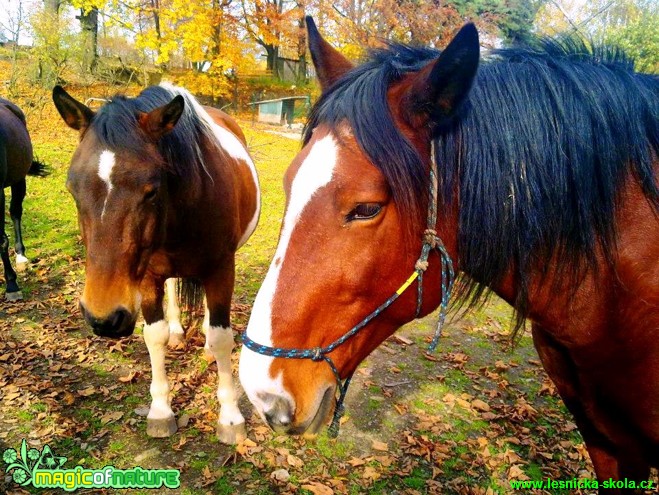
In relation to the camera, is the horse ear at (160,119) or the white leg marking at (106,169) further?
the horse ear at (160,119)

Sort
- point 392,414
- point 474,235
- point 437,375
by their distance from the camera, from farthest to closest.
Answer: point 437,375 < point 392,414 < point 474,235

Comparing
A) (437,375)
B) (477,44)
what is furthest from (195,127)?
(437,375)

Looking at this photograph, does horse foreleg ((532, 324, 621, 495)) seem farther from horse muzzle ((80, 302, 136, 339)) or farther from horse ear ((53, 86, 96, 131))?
horse ear ((53, 86, 96, 131))

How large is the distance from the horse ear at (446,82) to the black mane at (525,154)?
0.28ft

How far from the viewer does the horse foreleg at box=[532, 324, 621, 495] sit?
192cm

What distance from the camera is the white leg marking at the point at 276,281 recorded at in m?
1.33

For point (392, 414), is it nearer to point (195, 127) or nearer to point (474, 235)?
point (474, 235)

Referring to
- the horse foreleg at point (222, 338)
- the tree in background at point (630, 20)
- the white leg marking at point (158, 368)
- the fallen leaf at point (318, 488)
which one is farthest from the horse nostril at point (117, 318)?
the tree in background at point (630, 20)

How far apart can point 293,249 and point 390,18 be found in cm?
1498

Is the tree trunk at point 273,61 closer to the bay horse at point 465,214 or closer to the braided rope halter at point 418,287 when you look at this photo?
the bay horse at point 465,214

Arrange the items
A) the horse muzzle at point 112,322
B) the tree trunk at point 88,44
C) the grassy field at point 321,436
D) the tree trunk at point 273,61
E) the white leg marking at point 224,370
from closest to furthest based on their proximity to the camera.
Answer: the horse muzzle at point 112,322 < the grassy field at point 321,436 < the white leg marking at point 224,370 < the tree trunk at point 88,44 < the tree trunk at point 273,61

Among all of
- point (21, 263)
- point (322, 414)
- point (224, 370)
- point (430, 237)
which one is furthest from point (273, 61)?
point (322, 414)

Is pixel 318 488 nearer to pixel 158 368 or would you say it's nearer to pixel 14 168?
pixel 158 368

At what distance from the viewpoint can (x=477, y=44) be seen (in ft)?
4.00
